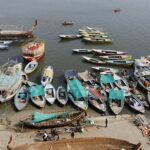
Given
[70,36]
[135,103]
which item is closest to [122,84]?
[135,103]

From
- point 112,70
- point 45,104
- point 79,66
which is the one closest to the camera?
point 45,104

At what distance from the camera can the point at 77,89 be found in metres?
46.0

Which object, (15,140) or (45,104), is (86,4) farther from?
(15,140)

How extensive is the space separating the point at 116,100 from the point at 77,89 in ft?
16.8

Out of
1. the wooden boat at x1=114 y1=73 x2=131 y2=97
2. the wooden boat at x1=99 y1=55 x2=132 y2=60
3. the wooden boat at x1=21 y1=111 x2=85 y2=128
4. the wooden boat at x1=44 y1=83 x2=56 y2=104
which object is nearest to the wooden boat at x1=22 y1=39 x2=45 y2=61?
the wooden boat at x1=99 y1=55 x2=132 y2=60

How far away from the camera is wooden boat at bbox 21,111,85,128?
3859cm

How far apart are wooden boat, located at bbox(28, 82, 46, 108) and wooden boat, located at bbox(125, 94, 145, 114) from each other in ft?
34.8

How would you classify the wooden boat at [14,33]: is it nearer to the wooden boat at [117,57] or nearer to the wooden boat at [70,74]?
the wooden boat at [117,57]

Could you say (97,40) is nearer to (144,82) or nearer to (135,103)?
(144,82)

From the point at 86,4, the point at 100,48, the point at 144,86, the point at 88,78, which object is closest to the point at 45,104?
the point at 88,78

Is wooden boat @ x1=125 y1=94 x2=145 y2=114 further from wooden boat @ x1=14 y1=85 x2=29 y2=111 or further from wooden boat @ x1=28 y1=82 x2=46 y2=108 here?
wooden boat @ x1=14 y1=85 x2=29 y2=111

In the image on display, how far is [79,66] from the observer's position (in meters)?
58.7

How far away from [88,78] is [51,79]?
5.25 metres

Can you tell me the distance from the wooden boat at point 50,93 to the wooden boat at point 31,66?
6450 millimetres
